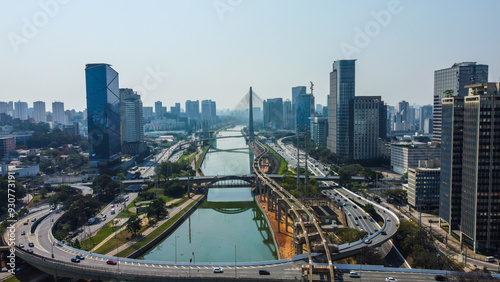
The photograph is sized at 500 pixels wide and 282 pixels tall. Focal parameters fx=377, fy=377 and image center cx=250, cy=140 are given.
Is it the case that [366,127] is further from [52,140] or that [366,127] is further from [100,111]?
[52,140]

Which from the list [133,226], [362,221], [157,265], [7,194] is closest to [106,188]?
[7,194]

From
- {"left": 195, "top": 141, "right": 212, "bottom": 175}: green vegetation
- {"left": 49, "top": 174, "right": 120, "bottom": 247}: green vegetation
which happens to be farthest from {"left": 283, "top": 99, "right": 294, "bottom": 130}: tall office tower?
{"left": 49, "top": 174, "right": 120, "bottom": 247}: green vegetation

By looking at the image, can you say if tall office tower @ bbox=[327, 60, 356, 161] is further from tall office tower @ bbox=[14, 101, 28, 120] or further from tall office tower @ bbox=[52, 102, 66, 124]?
tall office tower @ bbox=[14, 101, 28, 120]

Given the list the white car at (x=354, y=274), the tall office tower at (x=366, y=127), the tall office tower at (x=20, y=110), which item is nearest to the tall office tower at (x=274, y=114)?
the tall office tower at (x=366, y=127)

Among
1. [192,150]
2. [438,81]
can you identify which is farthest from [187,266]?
[192,150]

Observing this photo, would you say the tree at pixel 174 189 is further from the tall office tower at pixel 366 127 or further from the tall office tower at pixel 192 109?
the tall office tower at pixel 192 109
